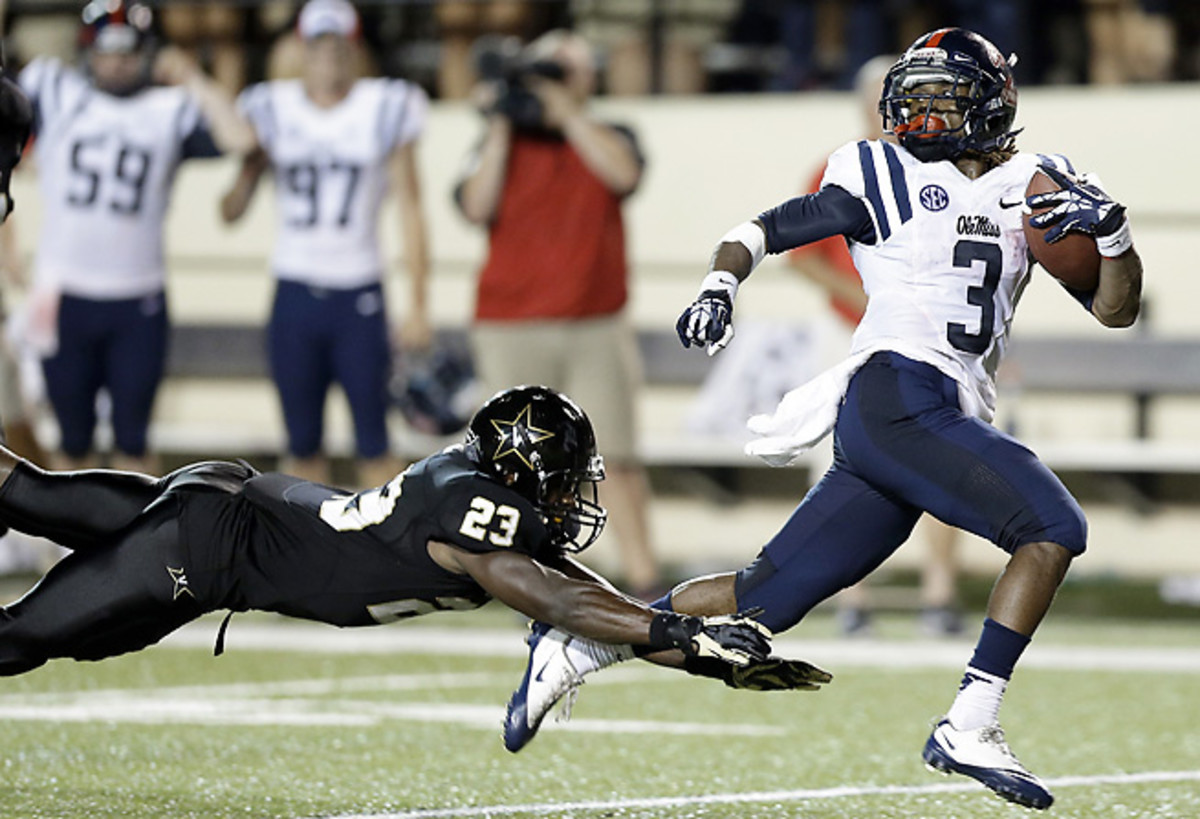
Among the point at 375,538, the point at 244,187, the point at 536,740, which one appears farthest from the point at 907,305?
the point at 244,187

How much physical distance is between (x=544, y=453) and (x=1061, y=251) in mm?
1063

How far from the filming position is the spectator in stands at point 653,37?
35.1 feet

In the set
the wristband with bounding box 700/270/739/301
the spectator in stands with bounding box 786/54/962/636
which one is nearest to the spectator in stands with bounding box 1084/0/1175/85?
the spectator in stands with bounding box 786/54/962/636

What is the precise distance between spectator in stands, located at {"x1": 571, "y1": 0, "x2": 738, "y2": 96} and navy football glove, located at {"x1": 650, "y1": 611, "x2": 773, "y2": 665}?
706cm

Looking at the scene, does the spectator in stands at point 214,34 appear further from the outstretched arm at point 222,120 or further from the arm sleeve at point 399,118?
the arm sleeve at point 399,118

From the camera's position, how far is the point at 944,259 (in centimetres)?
439

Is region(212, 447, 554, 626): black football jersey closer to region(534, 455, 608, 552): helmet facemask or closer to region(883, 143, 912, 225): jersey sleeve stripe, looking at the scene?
region(534, 455, 608, 552): helmet facemask

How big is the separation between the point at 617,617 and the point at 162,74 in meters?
4.91

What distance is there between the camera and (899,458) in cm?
427

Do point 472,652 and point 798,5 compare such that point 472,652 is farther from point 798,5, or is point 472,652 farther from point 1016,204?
point 798,5

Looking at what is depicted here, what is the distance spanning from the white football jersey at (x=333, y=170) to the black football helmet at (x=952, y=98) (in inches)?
135

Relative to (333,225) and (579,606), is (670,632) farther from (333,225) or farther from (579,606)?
(333,225)

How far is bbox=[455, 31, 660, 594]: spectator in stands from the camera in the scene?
24.8 ft

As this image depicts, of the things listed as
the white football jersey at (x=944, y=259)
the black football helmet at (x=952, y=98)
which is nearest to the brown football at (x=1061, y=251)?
the white football jersey at (x=944, y=259)
